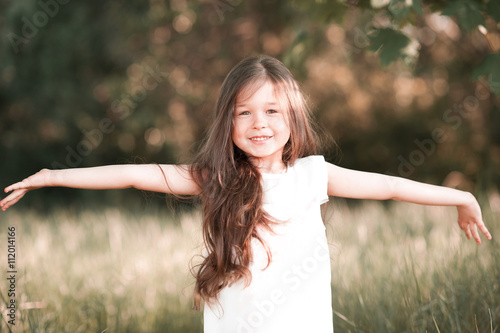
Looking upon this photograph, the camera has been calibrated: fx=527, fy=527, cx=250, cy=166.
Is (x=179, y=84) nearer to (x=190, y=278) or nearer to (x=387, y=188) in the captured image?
(x=190, y=278)

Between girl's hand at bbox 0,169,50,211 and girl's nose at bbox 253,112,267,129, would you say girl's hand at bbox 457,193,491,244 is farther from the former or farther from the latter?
girl's hand at bbox 0,169,50,211

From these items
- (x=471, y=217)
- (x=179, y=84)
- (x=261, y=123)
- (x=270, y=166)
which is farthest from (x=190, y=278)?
(x=179, y=84)

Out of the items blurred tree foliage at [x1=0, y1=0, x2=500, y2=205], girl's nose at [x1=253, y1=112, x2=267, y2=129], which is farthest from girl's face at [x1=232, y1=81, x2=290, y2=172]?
blurred tree foliage at [x1=0, y1=0, x2=500, y2=205]

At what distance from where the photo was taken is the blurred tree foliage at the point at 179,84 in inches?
331

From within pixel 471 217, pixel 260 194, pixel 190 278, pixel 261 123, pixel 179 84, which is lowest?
pixel 190 278

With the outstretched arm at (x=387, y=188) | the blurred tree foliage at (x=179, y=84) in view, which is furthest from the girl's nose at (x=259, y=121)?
the blurred tree foliage at (x=179, y=84)

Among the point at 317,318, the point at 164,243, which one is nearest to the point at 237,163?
the point at 317,318

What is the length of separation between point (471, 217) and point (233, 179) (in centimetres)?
96

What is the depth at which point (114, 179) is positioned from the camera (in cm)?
191

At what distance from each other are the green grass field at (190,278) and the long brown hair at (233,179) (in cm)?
29

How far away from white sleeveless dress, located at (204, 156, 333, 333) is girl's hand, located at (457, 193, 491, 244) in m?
0.59

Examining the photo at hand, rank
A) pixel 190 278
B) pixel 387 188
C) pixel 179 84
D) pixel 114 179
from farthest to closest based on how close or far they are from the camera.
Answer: pixel 179 84
pixel 190 278
pixel 387 188
pixel 114 179

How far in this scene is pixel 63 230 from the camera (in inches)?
198

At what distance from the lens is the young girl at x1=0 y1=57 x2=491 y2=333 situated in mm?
1881
